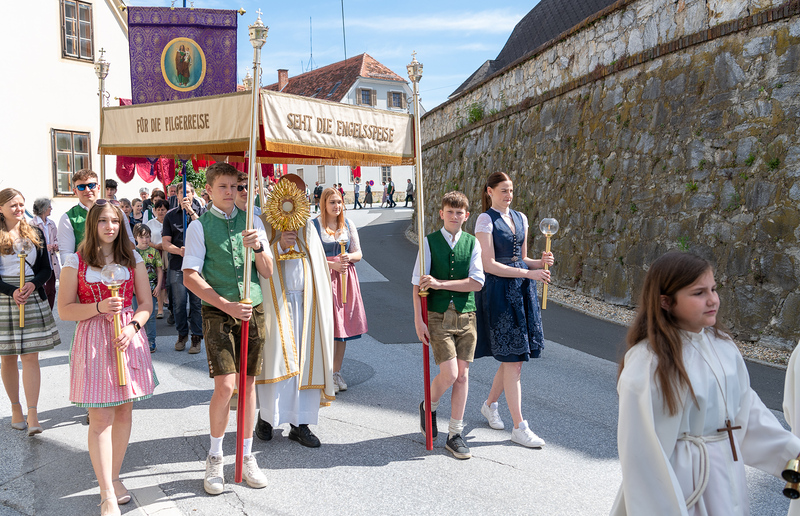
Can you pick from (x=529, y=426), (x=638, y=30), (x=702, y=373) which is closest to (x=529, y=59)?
(x=638, y=30)

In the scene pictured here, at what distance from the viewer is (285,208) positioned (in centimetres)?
440

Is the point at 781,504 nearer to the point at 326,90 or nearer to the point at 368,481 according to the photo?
the point at 368,481

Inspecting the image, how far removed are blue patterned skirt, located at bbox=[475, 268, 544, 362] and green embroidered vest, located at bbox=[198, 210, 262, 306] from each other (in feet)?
5.81

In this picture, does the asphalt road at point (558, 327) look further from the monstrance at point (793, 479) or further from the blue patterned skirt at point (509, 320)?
the monstrance at point (793, 479)

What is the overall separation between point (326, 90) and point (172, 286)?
4271 centimetres

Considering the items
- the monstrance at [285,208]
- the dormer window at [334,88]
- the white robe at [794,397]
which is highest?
the dormer window at [334,88]

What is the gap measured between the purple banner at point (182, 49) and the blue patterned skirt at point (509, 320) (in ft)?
8.16

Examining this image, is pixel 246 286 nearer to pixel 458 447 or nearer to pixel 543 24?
pixel 458 447

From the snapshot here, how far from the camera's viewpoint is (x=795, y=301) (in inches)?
277

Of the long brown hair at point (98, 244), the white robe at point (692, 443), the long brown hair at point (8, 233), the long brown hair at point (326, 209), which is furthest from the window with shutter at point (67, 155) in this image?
the white robe at point (692, 443)

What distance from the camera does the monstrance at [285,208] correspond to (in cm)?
436

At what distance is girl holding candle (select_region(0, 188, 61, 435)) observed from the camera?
15.1 feet

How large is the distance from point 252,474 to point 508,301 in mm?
2090

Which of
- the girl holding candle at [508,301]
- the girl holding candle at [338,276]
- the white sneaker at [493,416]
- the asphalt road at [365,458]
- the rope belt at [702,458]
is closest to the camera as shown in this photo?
the rope belt at [702,458]
